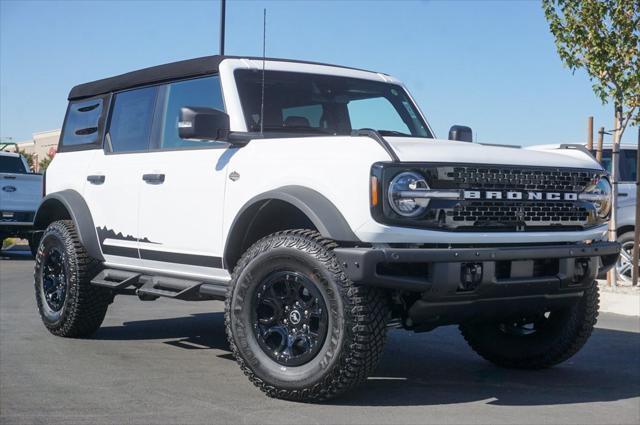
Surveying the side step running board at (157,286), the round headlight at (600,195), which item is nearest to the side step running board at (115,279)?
the side step running board at (157,286)

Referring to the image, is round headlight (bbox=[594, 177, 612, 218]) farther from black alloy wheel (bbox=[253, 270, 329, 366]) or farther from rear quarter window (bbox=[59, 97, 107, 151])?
rear quarter window (bbox=[59, 97, 107, 151])

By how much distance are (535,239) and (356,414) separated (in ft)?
4.75

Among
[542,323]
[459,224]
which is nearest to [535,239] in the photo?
[459,224]

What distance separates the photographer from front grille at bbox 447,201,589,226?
4.96 metres

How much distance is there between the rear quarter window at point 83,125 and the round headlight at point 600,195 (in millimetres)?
3953

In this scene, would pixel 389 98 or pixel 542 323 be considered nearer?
pixel 542 323

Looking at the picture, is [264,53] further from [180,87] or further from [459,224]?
[459,224]

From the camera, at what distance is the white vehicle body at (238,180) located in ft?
16.0

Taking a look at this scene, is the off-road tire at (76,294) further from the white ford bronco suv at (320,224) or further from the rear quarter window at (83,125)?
the rear quarter window at (83,125)

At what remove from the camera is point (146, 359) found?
648 cm

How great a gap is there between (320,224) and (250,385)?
1265 mm

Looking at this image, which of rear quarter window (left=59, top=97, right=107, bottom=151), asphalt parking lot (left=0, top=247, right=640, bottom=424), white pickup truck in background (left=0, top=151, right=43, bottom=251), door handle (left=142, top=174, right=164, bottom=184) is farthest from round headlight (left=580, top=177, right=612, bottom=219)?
white pickup truck in background (left=0, top=151, right=43, bottom=251)

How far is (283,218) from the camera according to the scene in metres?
5.63

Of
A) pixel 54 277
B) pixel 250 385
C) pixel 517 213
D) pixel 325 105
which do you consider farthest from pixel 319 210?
pixel 54 277
